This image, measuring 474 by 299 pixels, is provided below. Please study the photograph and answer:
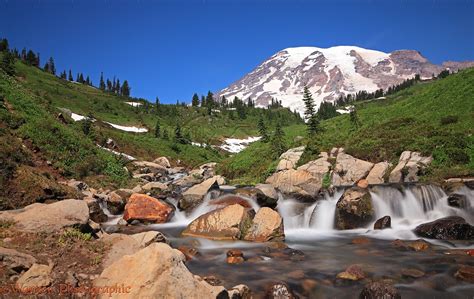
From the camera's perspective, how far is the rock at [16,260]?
6.83 meters

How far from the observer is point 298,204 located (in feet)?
67.1

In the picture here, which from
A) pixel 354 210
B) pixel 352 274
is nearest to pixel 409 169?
pixel 354 210

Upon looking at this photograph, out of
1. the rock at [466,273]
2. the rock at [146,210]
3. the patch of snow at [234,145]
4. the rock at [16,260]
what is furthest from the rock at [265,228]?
the patch of snow at [234,145]

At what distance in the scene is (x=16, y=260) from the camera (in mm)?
6973

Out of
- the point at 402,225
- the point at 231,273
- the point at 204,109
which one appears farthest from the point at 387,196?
the point at 204,109

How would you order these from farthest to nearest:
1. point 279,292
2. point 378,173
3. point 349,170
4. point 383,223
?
point 349,170 → point 378,173 → point 383,223 → point 279,292

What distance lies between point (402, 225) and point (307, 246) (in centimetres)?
564

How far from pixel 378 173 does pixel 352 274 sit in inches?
650

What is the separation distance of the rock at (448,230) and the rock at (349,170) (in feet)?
33.5

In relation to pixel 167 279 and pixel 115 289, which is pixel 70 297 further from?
pixel 167 279

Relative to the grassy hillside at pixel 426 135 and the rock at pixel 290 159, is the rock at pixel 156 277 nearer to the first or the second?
the grassy hillside at pixel 426 135

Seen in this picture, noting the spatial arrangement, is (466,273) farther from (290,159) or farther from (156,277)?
(290,159)

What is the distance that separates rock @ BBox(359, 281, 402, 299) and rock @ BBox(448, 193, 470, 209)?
11036 millimetres

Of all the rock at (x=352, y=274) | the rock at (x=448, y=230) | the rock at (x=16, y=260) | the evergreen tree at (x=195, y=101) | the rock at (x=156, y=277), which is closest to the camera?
the rock at (x=156, y=277)
